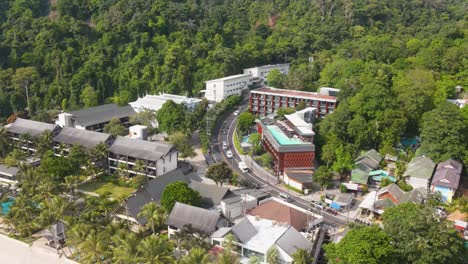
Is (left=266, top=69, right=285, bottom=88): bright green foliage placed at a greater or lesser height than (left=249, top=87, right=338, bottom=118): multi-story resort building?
greater

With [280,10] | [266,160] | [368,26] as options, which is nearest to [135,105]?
[266,160]

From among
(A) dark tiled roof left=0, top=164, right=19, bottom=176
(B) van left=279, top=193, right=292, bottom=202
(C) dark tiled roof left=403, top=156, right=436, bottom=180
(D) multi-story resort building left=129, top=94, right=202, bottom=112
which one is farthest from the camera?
(D) multi-story resort building left=129, top=94, right=202, bottom=112

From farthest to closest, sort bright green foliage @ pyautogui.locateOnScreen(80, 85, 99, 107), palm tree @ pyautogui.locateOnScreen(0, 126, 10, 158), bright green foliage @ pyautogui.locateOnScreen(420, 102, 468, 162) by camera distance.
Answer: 1. bright green foliage @ pyautogui.locateOnScreen(80, 85, 99, 107)
2. palm tree @ pyautogui.locateOnScreen(0, 126, 10, 158)
3. bright green foliage @ pyautogui.locateOnScreen(420, 102, 468, 162)

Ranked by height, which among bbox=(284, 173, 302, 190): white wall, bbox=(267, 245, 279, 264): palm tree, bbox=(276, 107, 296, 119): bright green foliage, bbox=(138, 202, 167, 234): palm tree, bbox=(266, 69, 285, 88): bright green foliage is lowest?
bbox=(284, 173, 302, 190): white wall

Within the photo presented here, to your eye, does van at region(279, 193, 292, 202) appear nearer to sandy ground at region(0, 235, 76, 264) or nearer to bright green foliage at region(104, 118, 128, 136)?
sandy ground at region(0, 235, 76, 264)

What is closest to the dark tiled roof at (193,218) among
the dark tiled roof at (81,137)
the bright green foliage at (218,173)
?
the bright green foliage at (218,173)

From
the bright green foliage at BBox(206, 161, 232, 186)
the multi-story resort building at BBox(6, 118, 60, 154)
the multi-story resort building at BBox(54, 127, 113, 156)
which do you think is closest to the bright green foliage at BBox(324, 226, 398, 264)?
the bright green foliage at BBox(206, 161, 232, 186)

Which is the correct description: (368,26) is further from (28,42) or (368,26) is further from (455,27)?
(28,42)

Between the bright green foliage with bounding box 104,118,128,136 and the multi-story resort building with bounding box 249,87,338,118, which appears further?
the multi-story resort building with bounding box 249,87,338,118
